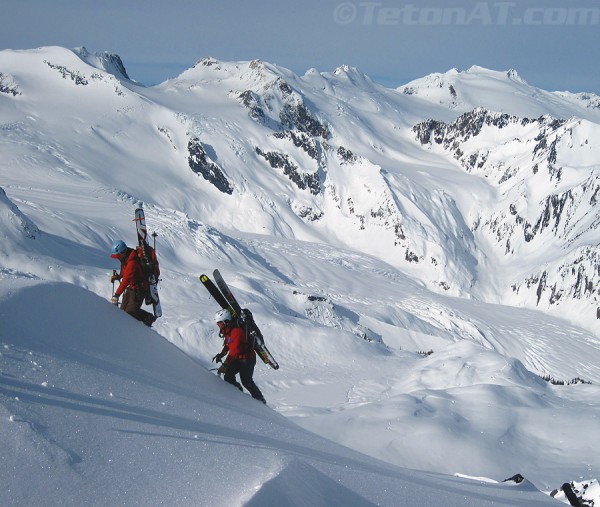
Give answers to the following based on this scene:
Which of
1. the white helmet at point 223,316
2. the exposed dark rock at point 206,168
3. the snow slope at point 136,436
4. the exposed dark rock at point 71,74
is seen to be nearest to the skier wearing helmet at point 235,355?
A: the white helmet at point 223,316

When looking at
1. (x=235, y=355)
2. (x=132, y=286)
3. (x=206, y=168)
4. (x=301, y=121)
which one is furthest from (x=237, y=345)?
(x=301, y=121)

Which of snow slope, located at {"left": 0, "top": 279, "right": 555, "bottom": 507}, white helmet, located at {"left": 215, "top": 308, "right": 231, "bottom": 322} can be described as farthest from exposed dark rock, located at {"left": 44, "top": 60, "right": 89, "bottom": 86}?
snow slope, located at {"left": 0, "top": 279, "right": 555, "bottom": 507}

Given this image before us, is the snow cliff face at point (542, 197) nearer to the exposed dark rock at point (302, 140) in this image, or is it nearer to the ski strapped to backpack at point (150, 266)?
the exposed dark rock at point (302, 140)

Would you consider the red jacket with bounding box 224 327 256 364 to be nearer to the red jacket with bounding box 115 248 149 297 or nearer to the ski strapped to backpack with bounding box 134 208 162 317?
the ski strapped to backpack with bounding box 134 208 162 317

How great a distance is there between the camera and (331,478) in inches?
247

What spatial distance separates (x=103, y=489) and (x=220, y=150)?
5087 inches

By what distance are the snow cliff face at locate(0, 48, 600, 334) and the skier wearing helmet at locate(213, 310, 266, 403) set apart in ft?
295

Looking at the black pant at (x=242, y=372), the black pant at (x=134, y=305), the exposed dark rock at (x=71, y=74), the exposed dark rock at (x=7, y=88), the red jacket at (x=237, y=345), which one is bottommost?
the exposed dark rock at (x=7, y=88)

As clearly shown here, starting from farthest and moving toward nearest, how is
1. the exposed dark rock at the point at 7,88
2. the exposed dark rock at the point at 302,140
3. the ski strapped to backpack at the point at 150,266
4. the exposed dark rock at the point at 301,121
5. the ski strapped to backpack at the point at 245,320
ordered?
1. the exposed dark rock at the point at 301,121
2. the exposed dark rock at the point at 302,140
3. the exposed dark rock at the point at 7,88
4. the ski strapped to backpack at the point at 150,266
5. the ski strapped to backpack at the point at 245,320

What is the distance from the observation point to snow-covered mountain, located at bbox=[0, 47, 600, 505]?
19328 mm

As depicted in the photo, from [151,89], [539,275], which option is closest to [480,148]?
[539,275]

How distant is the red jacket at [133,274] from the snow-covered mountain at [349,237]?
2489 mm

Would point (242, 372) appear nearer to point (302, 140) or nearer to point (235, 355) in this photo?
point (235, 355)

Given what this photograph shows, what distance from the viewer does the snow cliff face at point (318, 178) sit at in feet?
376
